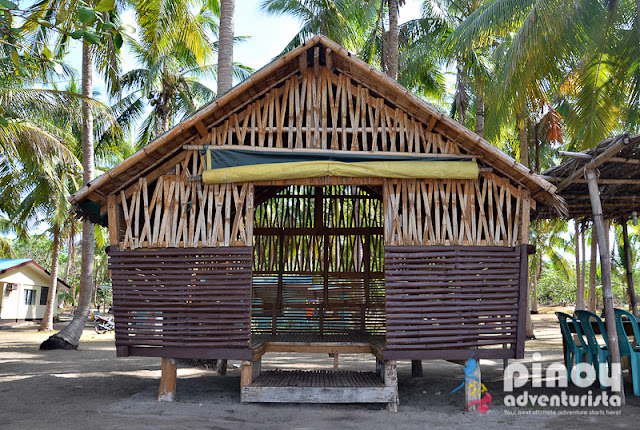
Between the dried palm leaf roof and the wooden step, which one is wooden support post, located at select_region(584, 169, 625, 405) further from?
the wooden step

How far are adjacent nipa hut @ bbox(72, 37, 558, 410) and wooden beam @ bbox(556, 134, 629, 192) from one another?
2.16 feet

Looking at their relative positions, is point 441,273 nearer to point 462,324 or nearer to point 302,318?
point 462,324

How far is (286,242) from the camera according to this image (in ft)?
35.9

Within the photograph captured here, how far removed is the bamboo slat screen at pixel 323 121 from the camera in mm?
7648

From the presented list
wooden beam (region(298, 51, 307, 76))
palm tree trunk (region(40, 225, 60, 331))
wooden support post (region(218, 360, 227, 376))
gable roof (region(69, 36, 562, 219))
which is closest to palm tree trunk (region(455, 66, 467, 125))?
gable roof (region(69, 36, 562, 219))

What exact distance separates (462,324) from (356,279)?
12.2 ft

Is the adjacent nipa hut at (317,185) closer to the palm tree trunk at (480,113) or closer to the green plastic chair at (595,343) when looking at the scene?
the green plastic chair at (595,343)

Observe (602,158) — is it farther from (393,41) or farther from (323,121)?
(393,41)

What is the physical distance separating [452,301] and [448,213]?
4.15 feet

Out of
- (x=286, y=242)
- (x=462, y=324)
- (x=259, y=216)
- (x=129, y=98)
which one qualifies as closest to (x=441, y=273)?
(x=462, y=324)

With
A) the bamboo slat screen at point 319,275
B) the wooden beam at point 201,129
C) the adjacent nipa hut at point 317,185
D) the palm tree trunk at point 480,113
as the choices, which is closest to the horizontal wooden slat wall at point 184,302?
the adjacent nipa hut at point 317,185

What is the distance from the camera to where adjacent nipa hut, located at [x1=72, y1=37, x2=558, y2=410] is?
7219mm

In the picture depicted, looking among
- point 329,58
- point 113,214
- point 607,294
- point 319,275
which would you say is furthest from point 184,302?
point 607,294

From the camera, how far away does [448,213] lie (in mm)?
7535
